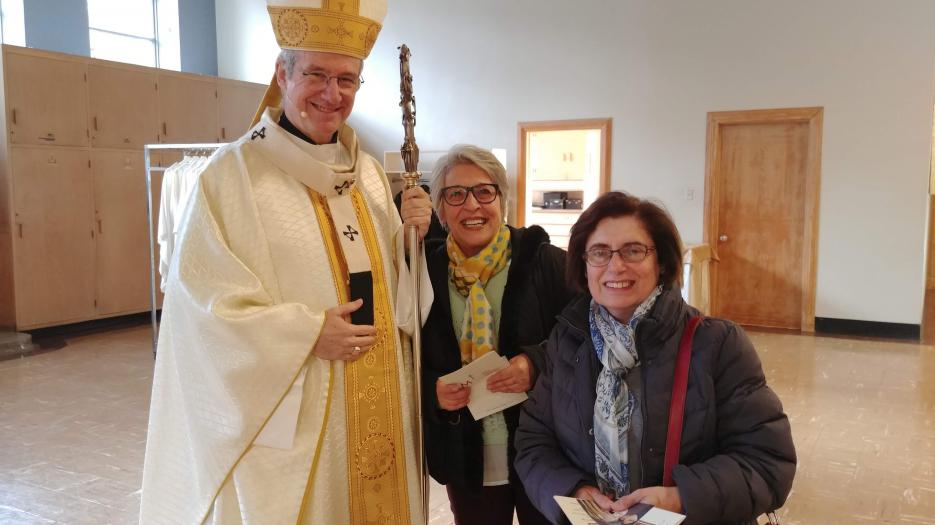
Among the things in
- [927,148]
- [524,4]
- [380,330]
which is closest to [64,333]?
[524,4]

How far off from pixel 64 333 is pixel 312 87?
725 centimetres

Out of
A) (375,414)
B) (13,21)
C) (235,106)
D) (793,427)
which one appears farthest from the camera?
(235,106)

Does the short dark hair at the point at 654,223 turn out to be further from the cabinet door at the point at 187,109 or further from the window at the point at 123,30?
the window at the point at 123,30

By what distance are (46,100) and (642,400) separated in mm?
7588

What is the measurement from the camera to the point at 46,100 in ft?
24.1

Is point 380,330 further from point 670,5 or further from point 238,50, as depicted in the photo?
point 238,50

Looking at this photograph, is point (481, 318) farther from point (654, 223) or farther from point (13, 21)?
point (13, 21)

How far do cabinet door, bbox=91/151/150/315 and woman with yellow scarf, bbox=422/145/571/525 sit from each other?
708 cm

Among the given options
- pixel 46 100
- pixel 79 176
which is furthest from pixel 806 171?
pixel 46 100

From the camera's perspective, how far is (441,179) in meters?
2.03

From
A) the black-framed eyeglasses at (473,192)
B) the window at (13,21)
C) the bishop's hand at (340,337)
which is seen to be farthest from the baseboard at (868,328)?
the window at (13,21)

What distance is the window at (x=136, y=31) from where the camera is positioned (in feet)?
31.1

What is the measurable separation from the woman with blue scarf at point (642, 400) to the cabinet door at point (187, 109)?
794cm

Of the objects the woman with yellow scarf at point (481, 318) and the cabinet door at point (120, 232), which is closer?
the woman with yellow scarf at point (481, 318)
